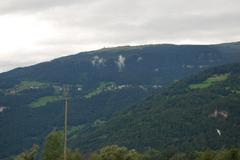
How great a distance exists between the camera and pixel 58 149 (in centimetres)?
14025

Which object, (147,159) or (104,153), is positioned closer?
(104,153)

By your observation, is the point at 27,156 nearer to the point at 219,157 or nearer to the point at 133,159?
the point at 133,159

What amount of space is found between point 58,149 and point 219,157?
127ft

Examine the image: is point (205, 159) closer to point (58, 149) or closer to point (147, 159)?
point (58, 149)

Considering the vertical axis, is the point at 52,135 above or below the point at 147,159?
above

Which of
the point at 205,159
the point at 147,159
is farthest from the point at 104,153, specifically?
A: the point at 147,159

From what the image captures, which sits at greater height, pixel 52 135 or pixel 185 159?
pixel 52 135

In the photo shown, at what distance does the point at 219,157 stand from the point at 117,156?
2536 cm

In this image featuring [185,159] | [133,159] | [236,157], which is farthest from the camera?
[185,159]

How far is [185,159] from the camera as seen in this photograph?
568 ft

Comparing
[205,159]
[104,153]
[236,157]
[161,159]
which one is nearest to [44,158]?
[104,153]

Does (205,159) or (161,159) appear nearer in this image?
(205,159)

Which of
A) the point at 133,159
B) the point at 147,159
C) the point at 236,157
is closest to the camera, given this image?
the point at 133,159

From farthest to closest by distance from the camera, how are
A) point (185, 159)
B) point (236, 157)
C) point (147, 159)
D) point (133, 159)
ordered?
1. point (147, 159)
2. point (185, 159)
3. point (236, 157)
4. point (133, 159)
